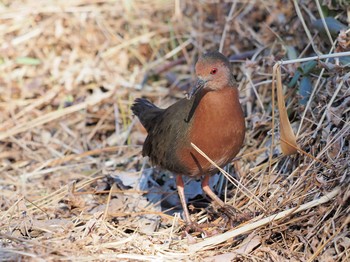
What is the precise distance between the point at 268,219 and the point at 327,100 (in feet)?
4.57

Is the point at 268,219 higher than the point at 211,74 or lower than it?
lower

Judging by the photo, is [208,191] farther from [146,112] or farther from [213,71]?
[213,71]

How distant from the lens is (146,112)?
5.79 m

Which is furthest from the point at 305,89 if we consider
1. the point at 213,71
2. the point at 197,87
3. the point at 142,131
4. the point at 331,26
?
the point at 142,131

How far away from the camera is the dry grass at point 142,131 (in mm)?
4230

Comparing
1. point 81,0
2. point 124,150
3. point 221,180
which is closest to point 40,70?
point 81,0

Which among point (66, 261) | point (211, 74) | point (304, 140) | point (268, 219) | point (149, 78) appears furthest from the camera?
point (149, 78)

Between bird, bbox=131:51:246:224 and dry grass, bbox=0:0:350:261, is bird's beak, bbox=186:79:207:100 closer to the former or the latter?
bird, bbox=131:51:246:224

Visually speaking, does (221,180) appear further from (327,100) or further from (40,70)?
(40,70)

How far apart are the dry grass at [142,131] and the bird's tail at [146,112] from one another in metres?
0.47

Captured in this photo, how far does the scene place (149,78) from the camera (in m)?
7.56

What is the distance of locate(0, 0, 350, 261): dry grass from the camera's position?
4.23 meters

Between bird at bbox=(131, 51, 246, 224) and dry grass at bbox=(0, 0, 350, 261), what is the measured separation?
29cm

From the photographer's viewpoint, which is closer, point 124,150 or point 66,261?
point 66,261
